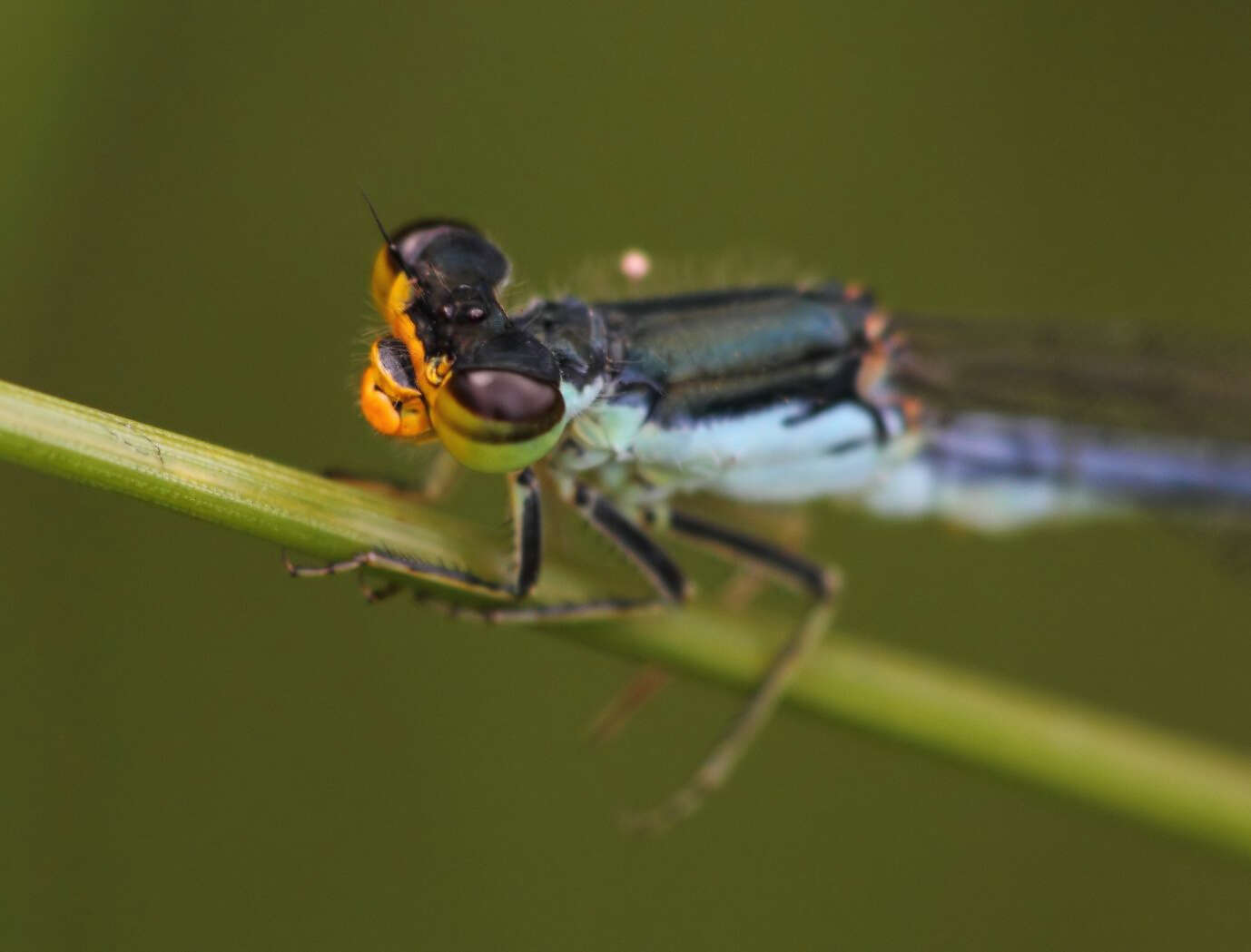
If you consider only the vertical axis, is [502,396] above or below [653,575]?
below

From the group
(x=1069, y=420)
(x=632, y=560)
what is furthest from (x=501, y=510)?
(x=1069, y=420)

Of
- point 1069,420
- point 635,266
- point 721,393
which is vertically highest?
point 1069,420

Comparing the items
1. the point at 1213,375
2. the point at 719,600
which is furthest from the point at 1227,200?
the point at 719,600

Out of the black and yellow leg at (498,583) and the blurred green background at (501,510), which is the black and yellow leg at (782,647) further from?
the black and yellow leg at (498,583)

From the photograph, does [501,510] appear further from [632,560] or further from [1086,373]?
[1086,373]

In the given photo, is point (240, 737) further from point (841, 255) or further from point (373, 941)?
point (841, 255)

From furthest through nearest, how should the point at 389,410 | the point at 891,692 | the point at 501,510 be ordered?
the point at 501,510 < the point at 891,692 < the point at 389,410
